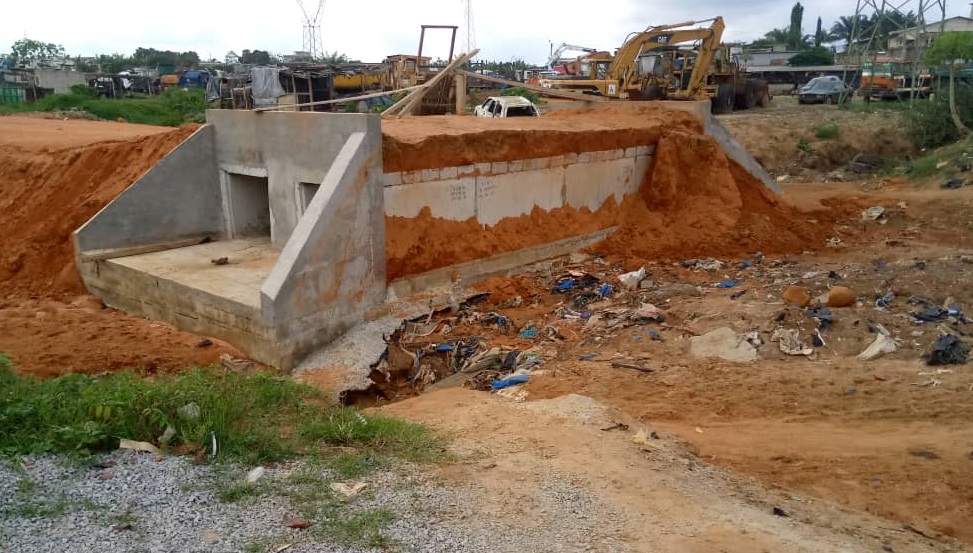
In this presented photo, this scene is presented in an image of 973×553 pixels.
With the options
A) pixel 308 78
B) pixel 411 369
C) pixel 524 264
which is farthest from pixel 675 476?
pixel 308 78

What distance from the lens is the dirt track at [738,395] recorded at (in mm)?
5082

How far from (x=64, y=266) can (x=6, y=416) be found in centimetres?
772

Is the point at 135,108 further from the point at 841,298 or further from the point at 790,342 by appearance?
the point at 790,342

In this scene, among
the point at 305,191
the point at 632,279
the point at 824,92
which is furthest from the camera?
the point at 824,92

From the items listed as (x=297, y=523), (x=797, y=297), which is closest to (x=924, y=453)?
(x=797, y=297)

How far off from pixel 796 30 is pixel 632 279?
3253 inches

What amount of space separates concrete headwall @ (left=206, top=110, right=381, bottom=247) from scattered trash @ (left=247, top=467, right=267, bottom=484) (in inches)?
208

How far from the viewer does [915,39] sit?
947 inches

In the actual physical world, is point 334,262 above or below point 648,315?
above

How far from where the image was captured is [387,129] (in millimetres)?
10289

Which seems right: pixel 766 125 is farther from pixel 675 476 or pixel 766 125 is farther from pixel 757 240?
pixel 675 476

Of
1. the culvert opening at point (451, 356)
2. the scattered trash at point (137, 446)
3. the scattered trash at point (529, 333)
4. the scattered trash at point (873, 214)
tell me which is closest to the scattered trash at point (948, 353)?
the culvert opening at point (451, 356)

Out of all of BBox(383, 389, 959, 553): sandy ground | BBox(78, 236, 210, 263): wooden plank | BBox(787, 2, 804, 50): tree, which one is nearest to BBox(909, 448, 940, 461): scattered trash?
BBox(383, 389, 959, 553): sandy ground

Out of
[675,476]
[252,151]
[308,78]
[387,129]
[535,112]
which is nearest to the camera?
[675,476]
